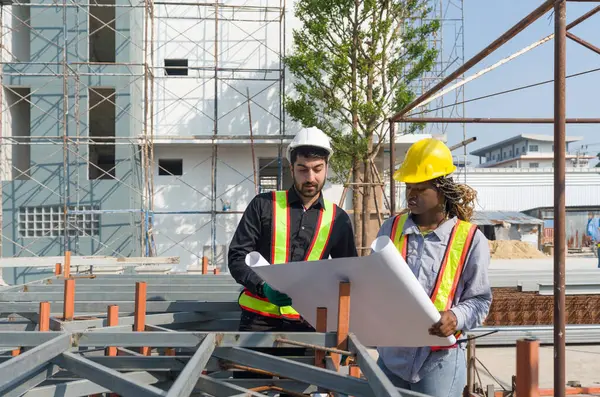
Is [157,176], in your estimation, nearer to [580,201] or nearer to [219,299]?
[219,299]

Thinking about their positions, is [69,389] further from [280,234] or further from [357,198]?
[357,198]

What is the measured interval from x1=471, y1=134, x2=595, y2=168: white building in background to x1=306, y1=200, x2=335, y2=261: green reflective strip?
56.3 metres

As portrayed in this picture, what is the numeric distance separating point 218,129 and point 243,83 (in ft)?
5.37

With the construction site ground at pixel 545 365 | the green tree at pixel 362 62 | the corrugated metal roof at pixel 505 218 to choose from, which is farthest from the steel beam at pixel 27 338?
the corrugated metal roof at pixel 505 218

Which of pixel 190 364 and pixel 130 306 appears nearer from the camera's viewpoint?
pixel 190 364

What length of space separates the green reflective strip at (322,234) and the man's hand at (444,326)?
0.80 m

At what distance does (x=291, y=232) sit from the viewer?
295cm

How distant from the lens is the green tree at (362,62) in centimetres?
1452

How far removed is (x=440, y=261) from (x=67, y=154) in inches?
592

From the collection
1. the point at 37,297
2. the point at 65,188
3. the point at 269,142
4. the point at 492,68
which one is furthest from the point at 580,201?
the point at 37,297

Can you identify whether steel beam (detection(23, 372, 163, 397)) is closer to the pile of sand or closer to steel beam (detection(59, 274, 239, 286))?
steel beam (detection(59, 274, 239, 286))

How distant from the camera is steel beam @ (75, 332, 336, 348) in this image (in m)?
2.42

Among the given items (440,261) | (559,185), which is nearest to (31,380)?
(440,261)

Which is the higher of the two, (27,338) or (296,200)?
(296,200)
